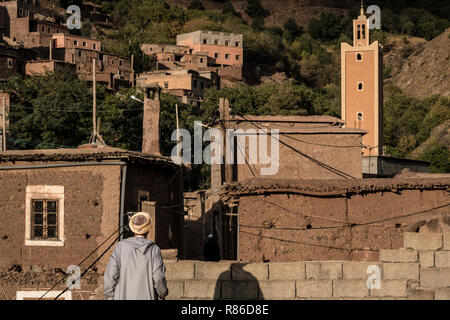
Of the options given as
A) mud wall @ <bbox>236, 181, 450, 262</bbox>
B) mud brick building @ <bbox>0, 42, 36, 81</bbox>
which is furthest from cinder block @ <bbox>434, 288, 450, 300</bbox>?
mud brick building @ <bbox>0, 42, 36, 81</bbox>

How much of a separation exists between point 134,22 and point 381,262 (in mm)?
108193

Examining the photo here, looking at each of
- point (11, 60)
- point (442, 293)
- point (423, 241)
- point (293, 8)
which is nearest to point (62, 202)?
point (423, 241)

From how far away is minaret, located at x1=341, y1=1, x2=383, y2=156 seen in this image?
66375 mm

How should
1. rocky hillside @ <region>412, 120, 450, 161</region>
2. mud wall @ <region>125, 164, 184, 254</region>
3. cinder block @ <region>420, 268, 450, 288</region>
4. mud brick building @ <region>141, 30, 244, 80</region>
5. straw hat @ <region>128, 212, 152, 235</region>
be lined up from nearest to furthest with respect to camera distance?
1. straw hat @ <region>128, 212, 152, 235</region>
2. cinder block @ <region>420, 268, 450, 288</region>
3. mud wall @ <region>125, 164, 184, 254</region>
4. rocky hillside @ <region>412, 120, 450, 161</region>
5. mud brick building @ <region>141, 30, 244, 80</region>

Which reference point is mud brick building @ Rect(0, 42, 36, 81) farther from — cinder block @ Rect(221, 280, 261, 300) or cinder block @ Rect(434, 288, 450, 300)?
cinder block @ Rect(434, 288, 450, 300)

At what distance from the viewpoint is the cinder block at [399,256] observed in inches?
452

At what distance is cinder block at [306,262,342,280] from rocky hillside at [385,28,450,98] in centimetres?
10174

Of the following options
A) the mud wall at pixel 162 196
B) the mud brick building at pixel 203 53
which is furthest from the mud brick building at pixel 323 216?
the mud brick building at pixel 203 53

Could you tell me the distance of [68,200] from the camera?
62.5 feet

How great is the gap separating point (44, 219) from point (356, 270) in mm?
9610

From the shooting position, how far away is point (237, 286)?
464 inches

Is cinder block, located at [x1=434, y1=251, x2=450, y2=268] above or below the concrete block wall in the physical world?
above

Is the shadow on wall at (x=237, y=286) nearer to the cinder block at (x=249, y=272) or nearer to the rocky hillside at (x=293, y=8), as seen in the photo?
the cinder block at (x=249, y=272)
